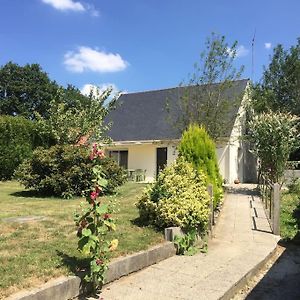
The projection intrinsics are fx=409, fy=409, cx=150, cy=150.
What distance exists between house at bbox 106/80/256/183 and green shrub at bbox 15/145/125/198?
10546 millimetres

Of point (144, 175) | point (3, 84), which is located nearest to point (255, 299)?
point (144, 175)

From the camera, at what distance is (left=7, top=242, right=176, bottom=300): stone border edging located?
162 inches

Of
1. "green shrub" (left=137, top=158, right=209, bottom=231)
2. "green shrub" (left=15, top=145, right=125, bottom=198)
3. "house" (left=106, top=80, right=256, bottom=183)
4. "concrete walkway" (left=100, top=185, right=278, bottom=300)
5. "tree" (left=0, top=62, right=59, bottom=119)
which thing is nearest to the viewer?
"concrete walkway" (left=100, top=185, right=278, bottom=300)

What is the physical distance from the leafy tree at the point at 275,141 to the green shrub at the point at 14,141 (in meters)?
10.2

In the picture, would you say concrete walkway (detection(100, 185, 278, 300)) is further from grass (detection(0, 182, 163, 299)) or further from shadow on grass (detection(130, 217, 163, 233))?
shadow on grass (detection(130, 217, 163, 233))

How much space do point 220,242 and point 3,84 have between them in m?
44.5

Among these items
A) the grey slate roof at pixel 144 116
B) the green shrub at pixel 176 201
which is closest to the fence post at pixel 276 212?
the green shrub at pixel 176 201

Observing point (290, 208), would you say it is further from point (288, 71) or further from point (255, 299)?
point (288, 71)

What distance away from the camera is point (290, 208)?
12812 millimetres

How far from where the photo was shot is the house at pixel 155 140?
77.0ft

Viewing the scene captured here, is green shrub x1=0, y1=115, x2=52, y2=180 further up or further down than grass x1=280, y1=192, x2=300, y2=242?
further up

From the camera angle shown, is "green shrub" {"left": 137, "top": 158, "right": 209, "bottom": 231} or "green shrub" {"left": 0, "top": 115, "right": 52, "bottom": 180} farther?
"green shrub" {"left": 0, "top": 115, "right": 52, "bottom": 180}

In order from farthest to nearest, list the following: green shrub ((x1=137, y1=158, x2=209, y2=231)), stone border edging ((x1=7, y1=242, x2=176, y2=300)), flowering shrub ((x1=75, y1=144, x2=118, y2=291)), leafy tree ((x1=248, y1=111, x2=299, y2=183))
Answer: leafy tree ((x1=248, y1=111, x2=299, y2=183))
green shrub ((x1=137, y1=158, x2=209, y2=231))
flowering shrub ((x1=75, y1=144, x2=118, y2=291))
stone border edging ((x1=7, y1=242, x2=176, y2=300))

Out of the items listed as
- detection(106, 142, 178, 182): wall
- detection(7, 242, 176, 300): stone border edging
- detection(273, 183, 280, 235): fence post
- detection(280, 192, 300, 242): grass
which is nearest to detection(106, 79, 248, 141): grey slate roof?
detection(106, 142, 178, 182): wall
